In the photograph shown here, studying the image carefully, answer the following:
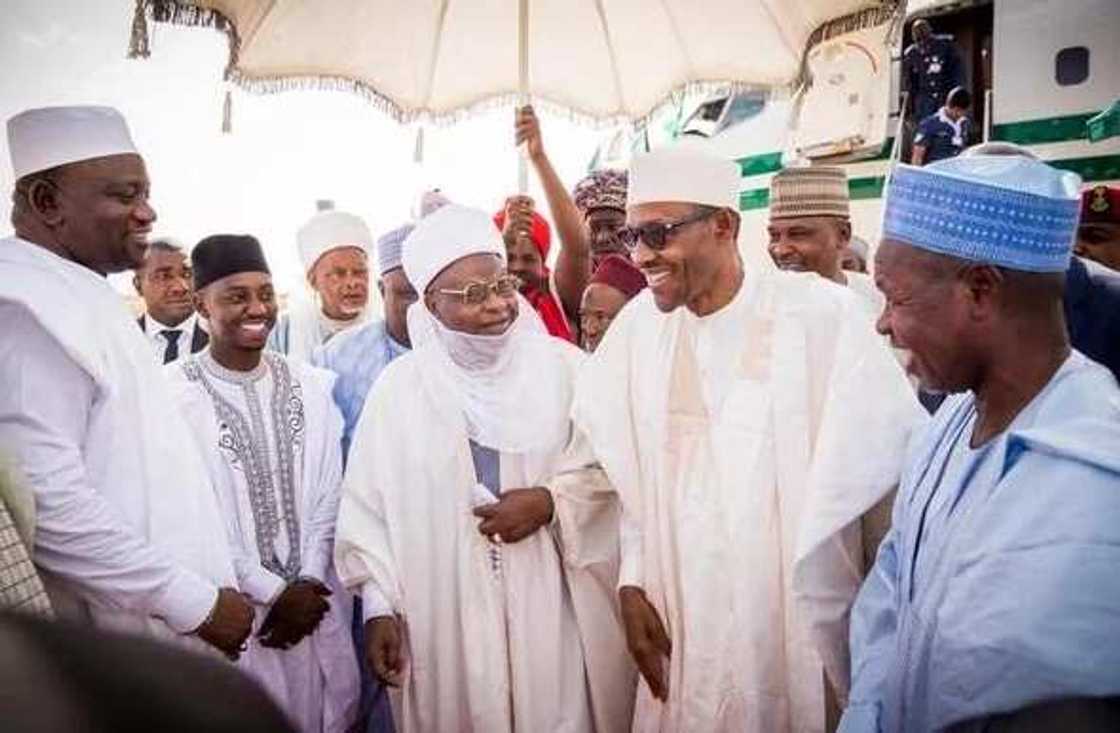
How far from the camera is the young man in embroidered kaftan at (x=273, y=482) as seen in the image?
3.33 meters

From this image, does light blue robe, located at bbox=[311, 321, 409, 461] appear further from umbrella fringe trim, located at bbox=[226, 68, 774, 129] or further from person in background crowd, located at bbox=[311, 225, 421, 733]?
umbrella fringe trim, located at bbox=[226, 68, 774, 129]

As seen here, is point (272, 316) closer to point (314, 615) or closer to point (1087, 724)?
point (314, 615)

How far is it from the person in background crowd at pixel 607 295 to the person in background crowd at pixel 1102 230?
206 cm

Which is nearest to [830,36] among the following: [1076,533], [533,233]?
[533,233]

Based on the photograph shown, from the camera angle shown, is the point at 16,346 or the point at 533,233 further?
the point at 533,233

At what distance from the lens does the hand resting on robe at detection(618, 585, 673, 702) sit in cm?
304

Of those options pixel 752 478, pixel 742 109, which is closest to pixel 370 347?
pixel 752 478

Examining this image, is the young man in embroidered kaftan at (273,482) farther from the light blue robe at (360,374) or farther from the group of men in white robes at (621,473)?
the light blue robe at (360,374)

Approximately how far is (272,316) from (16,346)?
1.21 m

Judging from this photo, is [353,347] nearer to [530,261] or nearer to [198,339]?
[530,261]

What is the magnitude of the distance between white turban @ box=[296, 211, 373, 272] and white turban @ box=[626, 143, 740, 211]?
2.75m

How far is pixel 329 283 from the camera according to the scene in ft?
17.9

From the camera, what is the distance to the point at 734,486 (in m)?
2.92

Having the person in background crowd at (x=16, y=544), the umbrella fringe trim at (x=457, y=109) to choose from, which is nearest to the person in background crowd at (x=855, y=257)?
the umbrella fringe trim at (x=457, y=109)
